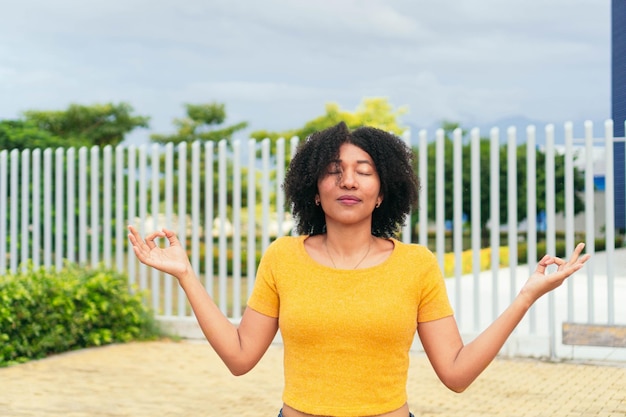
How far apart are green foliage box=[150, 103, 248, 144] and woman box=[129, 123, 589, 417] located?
28.1m

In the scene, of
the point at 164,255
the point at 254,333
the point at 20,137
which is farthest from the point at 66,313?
the point at 254,333

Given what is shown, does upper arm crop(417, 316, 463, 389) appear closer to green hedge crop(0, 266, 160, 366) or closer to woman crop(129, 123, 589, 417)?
woman crop(129, 123, 589, 417)

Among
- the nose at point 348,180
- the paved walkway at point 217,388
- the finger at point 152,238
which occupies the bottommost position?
the paved walkway at point 217,388

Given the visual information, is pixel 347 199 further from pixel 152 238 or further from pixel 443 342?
pixel 152 238

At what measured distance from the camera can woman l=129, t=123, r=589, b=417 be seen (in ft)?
6.17

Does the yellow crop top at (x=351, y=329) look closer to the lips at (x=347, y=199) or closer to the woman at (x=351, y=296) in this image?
the woman at (x=351, y=296)

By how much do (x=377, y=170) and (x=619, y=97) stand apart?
6.07 metres

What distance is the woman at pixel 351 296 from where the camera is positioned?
188 centimetres

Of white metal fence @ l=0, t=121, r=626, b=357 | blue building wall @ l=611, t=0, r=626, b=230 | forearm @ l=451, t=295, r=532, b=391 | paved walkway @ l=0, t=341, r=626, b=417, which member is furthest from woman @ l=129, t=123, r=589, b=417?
blue building wall @ l=611, t=0, r=626, b=230

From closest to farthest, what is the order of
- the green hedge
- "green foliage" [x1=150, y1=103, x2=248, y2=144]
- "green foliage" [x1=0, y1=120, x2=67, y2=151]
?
the green hedge, "green foliage" [x1=0, y1=120, x2=67, y2=151], "green foliage" [x1=150, y1=103, x2=248, y2=144]

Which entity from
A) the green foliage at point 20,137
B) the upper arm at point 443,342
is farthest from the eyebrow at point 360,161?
the green foliage at point 20,137

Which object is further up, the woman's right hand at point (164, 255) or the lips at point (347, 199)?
the lips at point (347, 199)

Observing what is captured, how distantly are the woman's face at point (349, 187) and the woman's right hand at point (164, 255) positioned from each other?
37 cm

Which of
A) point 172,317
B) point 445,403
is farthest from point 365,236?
point 172,317
